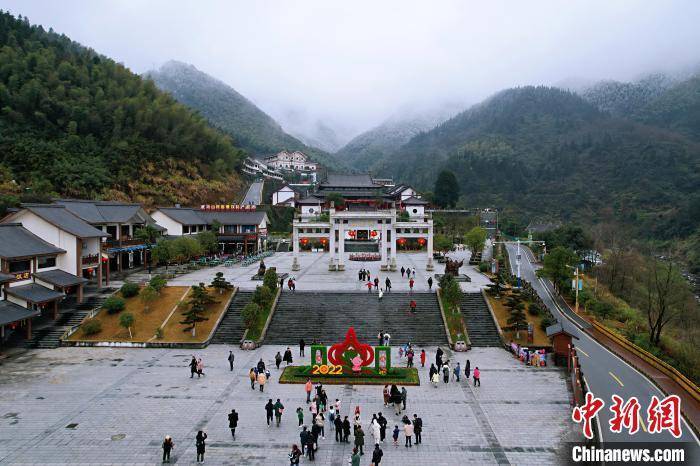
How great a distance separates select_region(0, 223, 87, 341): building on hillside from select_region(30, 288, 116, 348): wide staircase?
49 centimetres

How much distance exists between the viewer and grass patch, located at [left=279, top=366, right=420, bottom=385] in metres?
20.6

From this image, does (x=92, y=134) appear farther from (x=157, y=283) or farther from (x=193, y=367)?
(x=193, y=367)

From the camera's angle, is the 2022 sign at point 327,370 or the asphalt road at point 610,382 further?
the 2022 sign at point 327,370

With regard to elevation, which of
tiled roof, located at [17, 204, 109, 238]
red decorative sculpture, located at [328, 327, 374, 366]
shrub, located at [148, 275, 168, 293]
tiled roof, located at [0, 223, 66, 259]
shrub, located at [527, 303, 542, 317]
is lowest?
red decorative sculpture, located at [328, 327, 374, 366]

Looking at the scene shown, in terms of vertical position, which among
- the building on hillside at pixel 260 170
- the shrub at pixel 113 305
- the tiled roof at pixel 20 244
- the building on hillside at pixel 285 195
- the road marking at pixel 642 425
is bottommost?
the road marking at pixel 642 425

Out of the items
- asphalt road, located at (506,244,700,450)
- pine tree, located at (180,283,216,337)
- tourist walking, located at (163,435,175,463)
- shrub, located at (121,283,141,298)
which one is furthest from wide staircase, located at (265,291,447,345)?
tourist walking, located at (163,435,175,463)

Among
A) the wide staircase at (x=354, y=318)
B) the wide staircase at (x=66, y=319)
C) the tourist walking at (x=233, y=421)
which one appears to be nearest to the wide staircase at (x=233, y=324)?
the wide staircase at (x=354, y=318)

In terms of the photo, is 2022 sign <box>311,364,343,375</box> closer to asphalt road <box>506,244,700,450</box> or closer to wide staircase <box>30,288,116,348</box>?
asphalt road <box>506,244,700,450</box>

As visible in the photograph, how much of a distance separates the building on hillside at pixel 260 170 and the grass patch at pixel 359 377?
78.4 meters

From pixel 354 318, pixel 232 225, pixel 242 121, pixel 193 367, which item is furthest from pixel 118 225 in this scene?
pixel 242 121

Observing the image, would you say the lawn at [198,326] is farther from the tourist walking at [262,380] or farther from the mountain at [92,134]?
the mountain at [92,134]

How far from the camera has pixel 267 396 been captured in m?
19.2

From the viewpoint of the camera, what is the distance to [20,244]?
28.5 metres

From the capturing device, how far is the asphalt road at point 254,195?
80000mm
